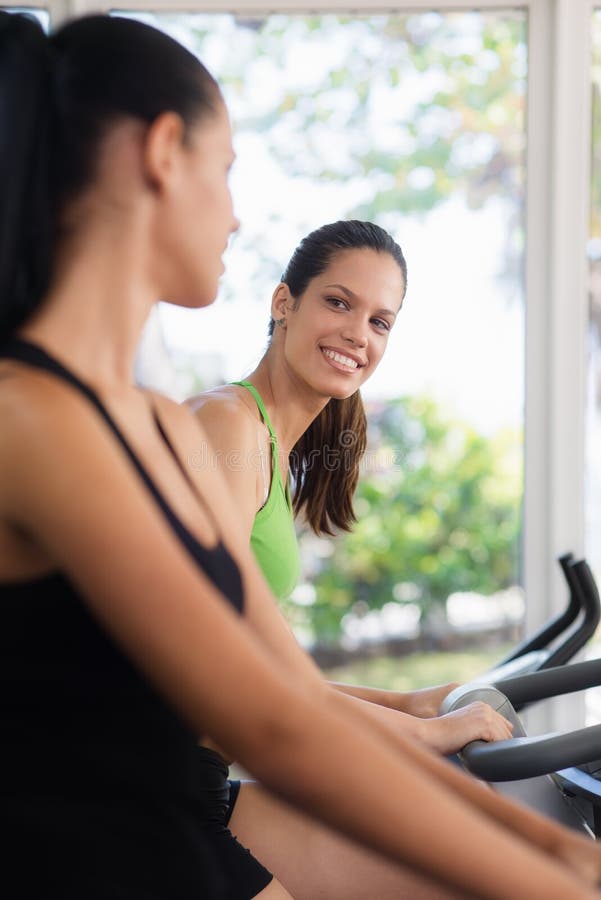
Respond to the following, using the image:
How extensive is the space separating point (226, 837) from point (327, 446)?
2.72ft

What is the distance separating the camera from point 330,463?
6.16 ft

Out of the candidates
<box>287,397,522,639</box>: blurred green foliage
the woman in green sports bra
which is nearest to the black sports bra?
the woman in green sports bra

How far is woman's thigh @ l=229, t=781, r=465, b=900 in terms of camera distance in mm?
1297

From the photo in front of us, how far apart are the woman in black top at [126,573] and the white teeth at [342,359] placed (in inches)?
33.7

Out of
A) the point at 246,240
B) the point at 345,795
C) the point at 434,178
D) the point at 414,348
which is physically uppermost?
the point at 434,178

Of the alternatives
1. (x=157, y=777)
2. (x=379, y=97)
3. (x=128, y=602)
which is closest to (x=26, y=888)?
(x=157, y=777)

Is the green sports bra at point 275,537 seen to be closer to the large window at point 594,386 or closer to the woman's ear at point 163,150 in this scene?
the woman's ear at point 163,150

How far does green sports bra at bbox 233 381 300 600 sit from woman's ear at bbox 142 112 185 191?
846 millimetres

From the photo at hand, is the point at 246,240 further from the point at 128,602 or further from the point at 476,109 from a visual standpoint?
the point at 128,602

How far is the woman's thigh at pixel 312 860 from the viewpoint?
4.25 feet

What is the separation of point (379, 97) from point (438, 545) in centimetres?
157

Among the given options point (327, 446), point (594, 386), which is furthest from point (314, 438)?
point (594, 386)

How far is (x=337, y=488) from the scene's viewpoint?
1906 millimetres

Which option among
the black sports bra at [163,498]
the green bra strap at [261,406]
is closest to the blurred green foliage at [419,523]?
the green bra strap at [261,406]
